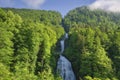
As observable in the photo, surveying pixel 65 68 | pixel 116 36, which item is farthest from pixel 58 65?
pixel 116 36

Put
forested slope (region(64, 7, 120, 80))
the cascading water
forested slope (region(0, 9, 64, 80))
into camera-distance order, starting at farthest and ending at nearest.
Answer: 1. the cascading water
2. forested slope (region(64, 7, 120, 80))
3. forested slope (region(0, 9, 64, 80))

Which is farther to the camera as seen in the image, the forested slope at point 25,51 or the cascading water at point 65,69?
the cascading water at point 65,69

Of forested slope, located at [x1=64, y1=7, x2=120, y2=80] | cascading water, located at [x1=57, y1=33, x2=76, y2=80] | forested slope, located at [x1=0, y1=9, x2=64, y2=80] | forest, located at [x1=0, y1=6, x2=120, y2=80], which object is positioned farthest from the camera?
cascading water, located at [x1=57, y1=33, x2=76, y2=80]

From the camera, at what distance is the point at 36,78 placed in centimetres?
7206

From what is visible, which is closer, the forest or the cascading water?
the forest

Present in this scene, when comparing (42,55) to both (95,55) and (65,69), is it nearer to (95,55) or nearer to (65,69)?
(65,69)

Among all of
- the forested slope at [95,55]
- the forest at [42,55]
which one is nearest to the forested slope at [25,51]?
the forest at [42,55]

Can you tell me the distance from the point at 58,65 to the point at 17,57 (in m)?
23.2

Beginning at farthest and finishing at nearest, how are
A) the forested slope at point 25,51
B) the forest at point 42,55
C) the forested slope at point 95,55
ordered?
the forested slope at point 95,55 → the forest at point 42,55 → the forested slope at point 25,51

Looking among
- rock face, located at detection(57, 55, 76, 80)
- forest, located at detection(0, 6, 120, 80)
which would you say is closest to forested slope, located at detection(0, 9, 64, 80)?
forest, located at detection(0, 6, 120, 80)

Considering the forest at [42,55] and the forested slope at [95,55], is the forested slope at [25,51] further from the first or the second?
the forested slope at [95,55]

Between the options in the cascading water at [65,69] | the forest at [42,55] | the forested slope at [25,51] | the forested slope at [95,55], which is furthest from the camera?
the cascading water at [65,69]

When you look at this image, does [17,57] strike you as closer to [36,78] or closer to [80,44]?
[36,78]

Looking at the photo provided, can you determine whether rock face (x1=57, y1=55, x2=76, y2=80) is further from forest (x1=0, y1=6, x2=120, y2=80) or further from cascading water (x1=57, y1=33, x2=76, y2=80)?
forest (x1=0, y1=6, x2=120, y2=80)
